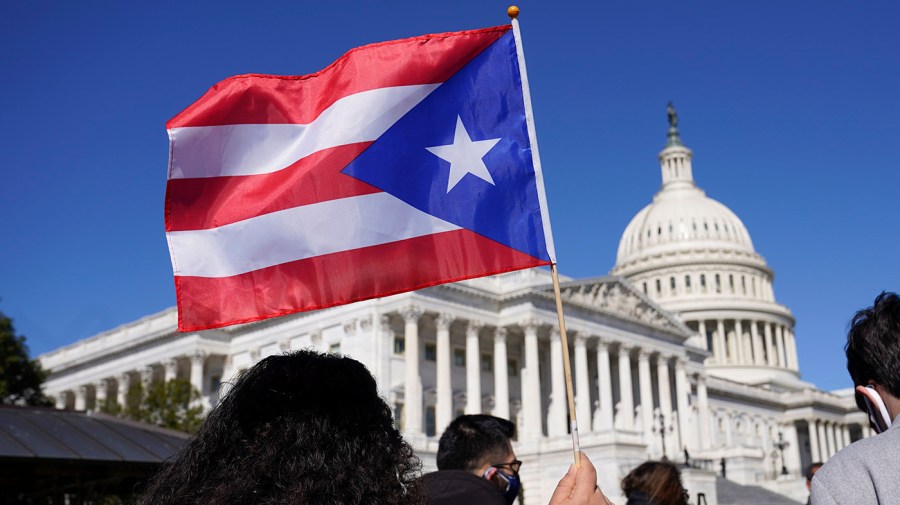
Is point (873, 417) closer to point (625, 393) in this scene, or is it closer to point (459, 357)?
point (459, 357)

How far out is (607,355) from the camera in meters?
71.1

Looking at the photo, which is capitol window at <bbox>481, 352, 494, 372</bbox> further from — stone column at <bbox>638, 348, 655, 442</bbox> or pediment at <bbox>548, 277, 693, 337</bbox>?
stone column at <bbox>638, 348, 655, 442</bbox>

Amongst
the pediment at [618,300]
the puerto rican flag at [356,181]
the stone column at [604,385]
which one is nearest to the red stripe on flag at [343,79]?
the puerto rican flag at [356,181]

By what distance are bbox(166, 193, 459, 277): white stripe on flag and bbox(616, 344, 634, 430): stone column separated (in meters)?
66.8

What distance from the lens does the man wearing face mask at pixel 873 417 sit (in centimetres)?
383

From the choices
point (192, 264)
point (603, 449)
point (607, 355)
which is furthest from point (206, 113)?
point (607, 355)

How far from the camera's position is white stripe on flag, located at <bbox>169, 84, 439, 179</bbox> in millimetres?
7344

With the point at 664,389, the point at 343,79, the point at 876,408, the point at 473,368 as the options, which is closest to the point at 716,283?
the point at 664,389

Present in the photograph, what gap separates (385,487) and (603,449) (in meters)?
54.5

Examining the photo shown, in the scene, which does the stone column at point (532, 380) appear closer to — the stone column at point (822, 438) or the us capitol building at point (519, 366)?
the us capitol building at point (519, 366)

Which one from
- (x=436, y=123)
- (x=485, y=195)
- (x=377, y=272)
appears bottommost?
(x=377, y=272)

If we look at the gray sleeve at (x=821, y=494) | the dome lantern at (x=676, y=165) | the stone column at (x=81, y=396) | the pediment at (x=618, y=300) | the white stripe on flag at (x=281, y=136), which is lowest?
the gray sleeve at (x=821, y=494)

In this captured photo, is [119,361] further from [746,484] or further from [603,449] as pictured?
[746,484]

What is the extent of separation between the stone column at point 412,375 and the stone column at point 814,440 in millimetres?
62496
